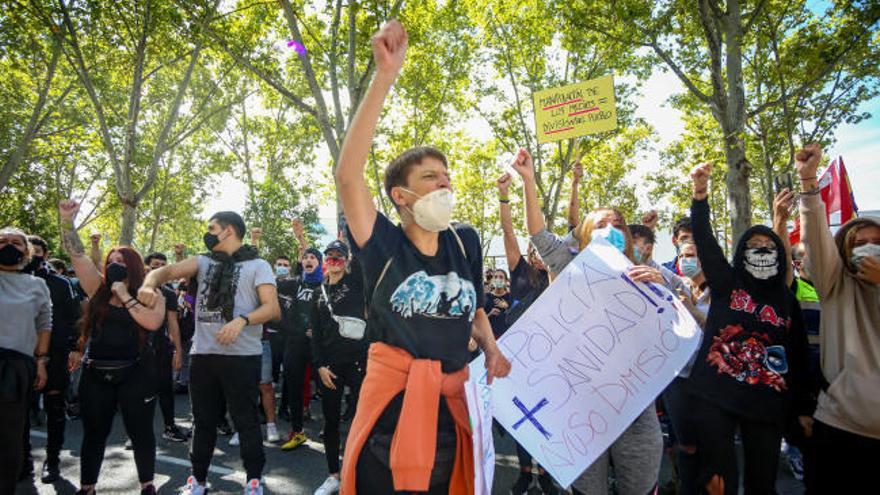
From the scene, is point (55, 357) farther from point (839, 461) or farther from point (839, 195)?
point (839, 195)

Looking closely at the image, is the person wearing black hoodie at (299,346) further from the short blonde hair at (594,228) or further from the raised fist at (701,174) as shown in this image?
the raised fist at (701,174)

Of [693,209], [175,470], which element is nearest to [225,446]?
[175,470]

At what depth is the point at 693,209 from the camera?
3.16 m

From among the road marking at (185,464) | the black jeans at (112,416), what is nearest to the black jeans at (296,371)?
the road marking at (185,464)

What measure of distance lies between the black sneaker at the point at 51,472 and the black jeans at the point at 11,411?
5.05ft

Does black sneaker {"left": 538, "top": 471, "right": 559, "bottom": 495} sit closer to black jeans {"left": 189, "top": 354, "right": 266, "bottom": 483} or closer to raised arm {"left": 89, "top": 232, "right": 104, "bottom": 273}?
black jeans {"left": 189, "top": 354, "right": 266, "bottom": 483}

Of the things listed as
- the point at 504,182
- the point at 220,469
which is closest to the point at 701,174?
the point at 504,182

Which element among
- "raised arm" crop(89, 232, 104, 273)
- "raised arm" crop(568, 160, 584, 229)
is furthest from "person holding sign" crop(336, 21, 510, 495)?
"raised arm" crop(89, 232, 104, 273)

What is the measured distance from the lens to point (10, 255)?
11.5 ft

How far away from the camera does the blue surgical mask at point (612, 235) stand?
2912 millimetres

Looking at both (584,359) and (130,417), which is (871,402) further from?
(130,417)

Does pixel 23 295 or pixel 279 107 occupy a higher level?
pixel 279 107

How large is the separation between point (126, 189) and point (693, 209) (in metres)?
12.5

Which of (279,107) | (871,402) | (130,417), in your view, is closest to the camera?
(871,402)
